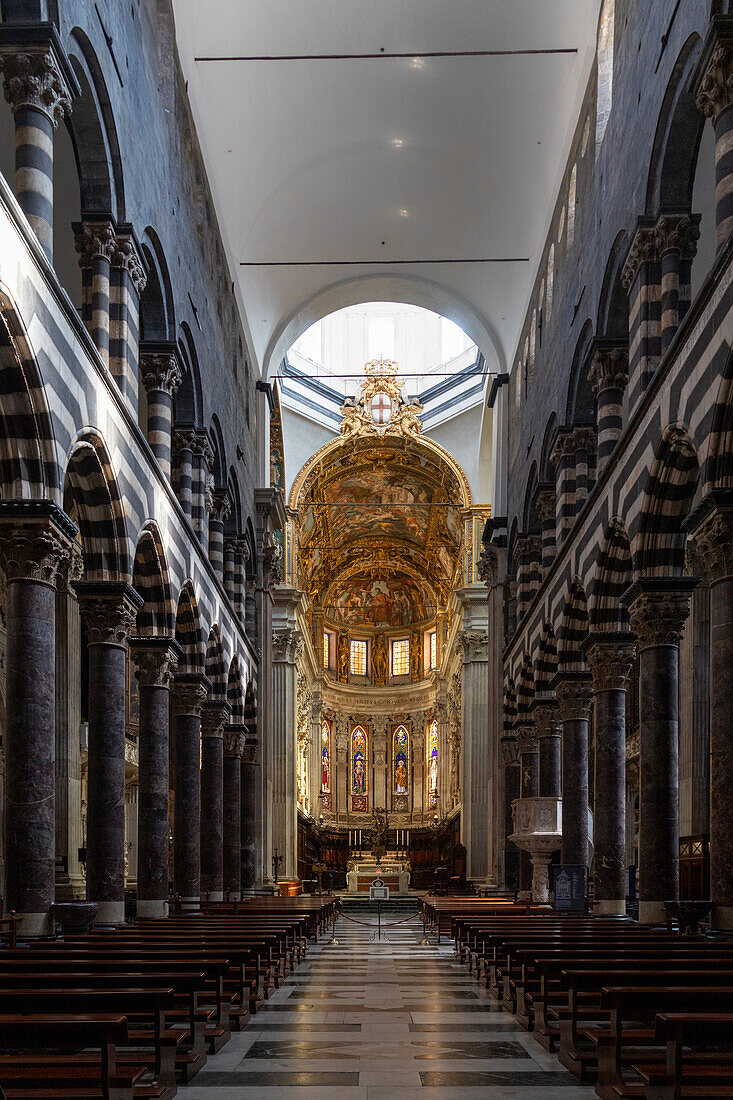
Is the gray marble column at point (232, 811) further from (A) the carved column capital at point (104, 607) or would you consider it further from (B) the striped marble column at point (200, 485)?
(A) the carved column capital at point (104, 607)

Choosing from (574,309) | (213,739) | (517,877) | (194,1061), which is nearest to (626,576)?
(574,309)

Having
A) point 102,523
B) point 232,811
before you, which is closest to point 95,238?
point 102,523

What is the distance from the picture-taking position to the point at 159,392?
2127 cm

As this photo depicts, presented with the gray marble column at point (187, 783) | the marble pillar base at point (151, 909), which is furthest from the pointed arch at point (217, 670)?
the marble pillar base at point (151, 909)

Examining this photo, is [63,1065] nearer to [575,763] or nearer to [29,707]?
[29,707]

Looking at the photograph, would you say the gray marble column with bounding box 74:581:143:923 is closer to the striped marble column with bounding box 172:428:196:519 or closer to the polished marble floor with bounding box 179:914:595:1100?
the polished marble floor with bounding box 179:914:595:1100

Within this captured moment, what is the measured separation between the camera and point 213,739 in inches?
1115

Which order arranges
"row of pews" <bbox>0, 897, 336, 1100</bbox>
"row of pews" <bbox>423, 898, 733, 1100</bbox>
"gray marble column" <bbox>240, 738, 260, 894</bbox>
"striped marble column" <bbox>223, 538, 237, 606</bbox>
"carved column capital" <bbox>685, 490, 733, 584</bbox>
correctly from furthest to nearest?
"gray marble column" <bbox>240, 738, 260, 894</bbox>
"striped marble column" <bbox>223, 538, 237, 606</bbox>
"carved column capital" <bbox>685, 490, 733, 584</bbox>
"row of pews" <bbox>423, 898, 733, 1100</bbox>
"row of pews" <bbox>0, 897, 336, 1100</bbox>

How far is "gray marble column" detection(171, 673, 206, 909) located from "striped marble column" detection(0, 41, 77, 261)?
39.5 feet

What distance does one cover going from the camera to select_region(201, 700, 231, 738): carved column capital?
27938mm

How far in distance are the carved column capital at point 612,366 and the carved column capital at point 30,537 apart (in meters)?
11.0

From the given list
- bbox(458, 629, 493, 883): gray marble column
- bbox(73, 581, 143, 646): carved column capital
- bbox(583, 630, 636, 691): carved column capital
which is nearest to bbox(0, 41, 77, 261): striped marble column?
bbox(73, 581, 143, 646): carved column capital

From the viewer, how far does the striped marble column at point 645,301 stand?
1758 cm

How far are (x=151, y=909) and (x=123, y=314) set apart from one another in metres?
9.20
